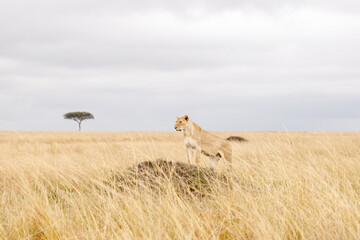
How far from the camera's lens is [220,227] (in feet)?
12.2

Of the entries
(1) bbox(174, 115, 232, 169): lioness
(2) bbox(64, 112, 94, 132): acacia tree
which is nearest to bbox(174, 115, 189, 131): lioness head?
(1) bbox(174, 115, 232, 169): lioness

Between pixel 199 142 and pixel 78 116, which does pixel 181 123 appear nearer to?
pixel 199 142

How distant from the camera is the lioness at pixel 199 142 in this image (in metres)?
9.41

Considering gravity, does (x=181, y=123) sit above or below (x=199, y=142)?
above

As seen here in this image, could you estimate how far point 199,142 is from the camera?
31.1 ft

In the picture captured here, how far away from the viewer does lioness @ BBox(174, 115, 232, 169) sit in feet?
30.9

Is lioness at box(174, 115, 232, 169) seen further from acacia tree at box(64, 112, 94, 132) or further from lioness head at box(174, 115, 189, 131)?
acacia tree at box(64, 112, 94, 132)

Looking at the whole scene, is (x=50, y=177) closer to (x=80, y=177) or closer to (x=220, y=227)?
(x=80, y=177)

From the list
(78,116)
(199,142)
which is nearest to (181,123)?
(199,142)

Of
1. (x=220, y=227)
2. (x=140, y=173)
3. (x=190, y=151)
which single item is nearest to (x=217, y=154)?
(x=190, y=151)

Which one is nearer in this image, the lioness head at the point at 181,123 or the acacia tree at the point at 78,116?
the lioness head at the point at 181,123

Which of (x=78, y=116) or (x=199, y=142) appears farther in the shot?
(x=78, y=116)

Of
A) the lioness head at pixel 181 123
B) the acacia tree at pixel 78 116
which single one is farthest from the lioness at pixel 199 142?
the acacia tree at pixel 78 116

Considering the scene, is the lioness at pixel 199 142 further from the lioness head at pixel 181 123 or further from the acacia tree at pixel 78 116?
the acacia tree at pixel 78 116
